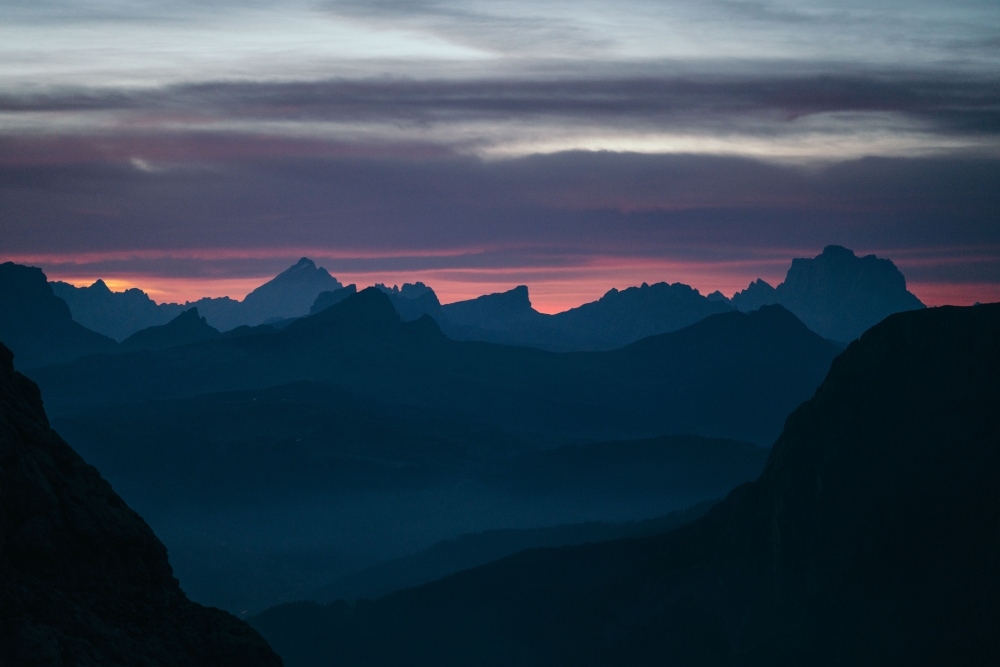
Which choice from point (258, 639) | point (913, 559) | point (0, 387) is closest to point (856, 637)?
point (913, 559)

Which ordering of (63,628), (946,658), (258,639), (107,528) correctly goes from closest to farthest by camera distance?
(63,628) < (107,528) < (258,639) < (946,658)

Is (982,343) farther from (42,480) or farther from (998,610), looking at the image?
(42,480)

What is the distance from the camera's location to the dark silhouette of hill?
52.5 meters

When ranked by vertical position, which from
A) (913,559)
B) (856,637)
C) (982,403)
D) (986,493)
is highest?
(982,403)

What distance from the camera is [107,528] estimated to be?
61.5 metres

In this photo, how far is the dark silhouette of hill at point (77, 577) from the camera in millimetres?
52531

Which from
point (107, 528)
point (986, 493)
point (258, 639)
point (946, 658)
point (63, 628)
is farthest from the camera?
point (986, 493)

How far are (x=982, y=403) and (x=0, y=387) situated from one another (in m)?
171

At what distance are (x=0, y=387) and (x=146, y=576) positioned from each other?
41.7ft

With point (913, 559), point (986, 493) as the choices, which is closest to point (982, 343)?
point (986, 493)

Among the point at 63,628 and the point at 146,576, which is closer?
the point at 63,628

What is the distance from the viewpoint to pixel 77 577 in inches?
2286

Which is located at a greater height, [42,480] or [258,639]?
[42,480]

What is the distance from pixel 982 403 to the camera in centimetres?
19600
